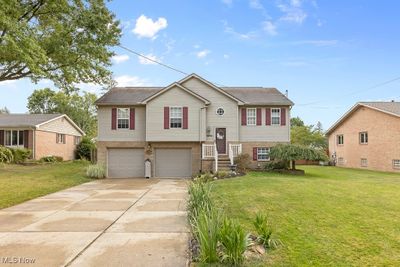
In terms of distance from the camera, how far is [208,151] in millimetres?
20250

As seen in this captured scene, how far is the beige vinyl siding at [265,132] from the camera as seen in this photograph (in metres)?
21.2

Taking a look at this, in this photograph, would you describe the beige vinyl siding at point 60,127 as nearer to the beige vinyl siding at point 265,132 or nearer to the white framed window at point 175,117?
the white framed window at point 175,117

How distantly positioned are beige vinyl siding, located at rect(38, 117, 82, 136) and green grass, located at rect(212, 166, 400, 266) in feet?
75.7

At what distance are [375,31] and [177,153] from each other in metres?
14.5

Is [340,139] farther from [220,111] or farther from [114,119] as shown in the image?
[114,119]

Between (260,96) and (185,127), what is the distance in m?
6.02

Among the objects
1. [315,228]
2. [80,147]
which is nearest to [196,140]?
[315,228]

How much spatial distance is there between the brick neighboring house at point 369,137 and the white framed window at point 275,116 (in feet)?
26.1

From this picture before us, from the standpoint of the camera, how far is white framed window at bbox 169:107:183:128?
2042 centimetres

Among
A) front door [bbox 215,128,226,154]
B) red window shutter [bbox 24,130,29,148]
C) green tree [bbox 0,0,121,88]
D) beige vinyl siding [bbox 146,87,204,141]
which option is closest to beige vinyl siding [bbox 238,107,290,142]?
front door [bbox 215,128,226,154]

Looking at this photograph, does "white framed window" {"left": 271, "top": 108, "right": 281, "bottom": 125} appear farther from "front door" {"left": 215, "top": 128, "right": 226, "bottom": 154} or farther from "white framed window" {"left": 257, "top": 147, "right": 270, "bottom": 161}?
"front door" {"left": 215, "top": 128, "right": 226, "bottom": 154}


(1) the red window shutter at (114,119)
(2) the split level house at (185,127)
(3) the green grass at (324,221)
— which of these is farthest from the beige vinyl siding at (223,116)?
(3) the green grass at (324,221)

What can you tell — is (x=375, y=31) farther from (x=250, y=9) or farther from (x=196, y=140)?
(x=196, y=140)

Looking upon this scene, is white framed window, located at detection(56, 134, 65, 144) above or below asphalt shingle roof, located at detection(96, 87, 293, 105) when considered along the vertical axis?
below
